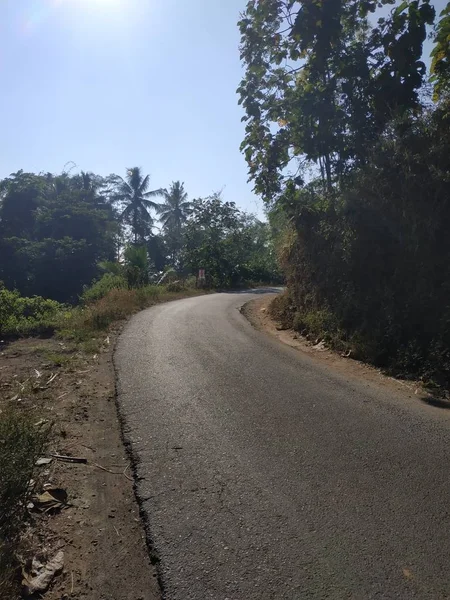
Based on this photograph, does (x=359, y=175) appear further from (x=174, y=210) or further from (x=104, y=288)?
(x=174, y=210)

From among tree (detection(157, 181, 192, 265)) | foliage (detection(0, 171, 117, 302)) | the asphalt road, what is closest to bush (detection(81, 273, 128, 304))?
foliage (detection(0, 171, 117, 302))

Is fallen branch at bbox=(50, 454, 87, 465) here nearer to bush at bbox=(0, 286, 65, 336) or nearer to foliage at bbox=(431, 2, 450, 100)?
bush at bbox=(0, 286, 65, 336)

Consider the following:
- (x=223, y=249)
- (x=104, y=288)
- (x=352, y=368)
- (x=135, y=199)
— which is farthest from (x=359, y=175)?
(x=135, y=199)

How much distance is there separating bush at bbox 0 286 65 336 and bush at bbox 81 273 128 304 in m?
5.92

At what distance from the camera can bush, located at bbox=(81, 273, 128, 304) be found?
19.6 meters

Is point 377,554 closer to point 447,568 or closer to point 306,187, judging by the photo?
point 447,568

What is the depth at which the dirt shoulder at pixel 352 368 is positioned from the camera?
6055 mm

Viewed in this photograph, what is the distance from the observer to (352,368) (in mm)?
7879

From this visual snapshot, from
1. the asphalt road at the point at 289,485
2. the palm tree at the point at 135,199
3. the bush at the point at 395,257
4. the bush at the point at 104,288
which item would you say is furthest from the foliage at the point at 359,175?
the palm tree at the point at 135,199

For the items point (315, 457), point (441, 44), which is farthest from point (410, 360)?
point (441, 44)

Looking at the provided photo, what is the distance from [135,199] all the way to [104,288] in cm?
2628

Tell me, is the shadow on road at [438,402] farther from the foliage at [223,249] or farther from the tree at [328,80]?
the foliage at [223,249]

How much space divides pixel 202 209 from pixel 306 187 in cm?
2562

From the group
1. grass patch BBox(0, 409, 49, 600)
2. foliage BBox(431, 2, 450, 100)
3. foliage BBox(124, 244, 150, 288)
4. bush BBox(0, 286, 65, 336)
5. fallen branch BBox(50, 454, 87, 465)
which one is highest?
foliage BBox(431, 2, 450, 100)
